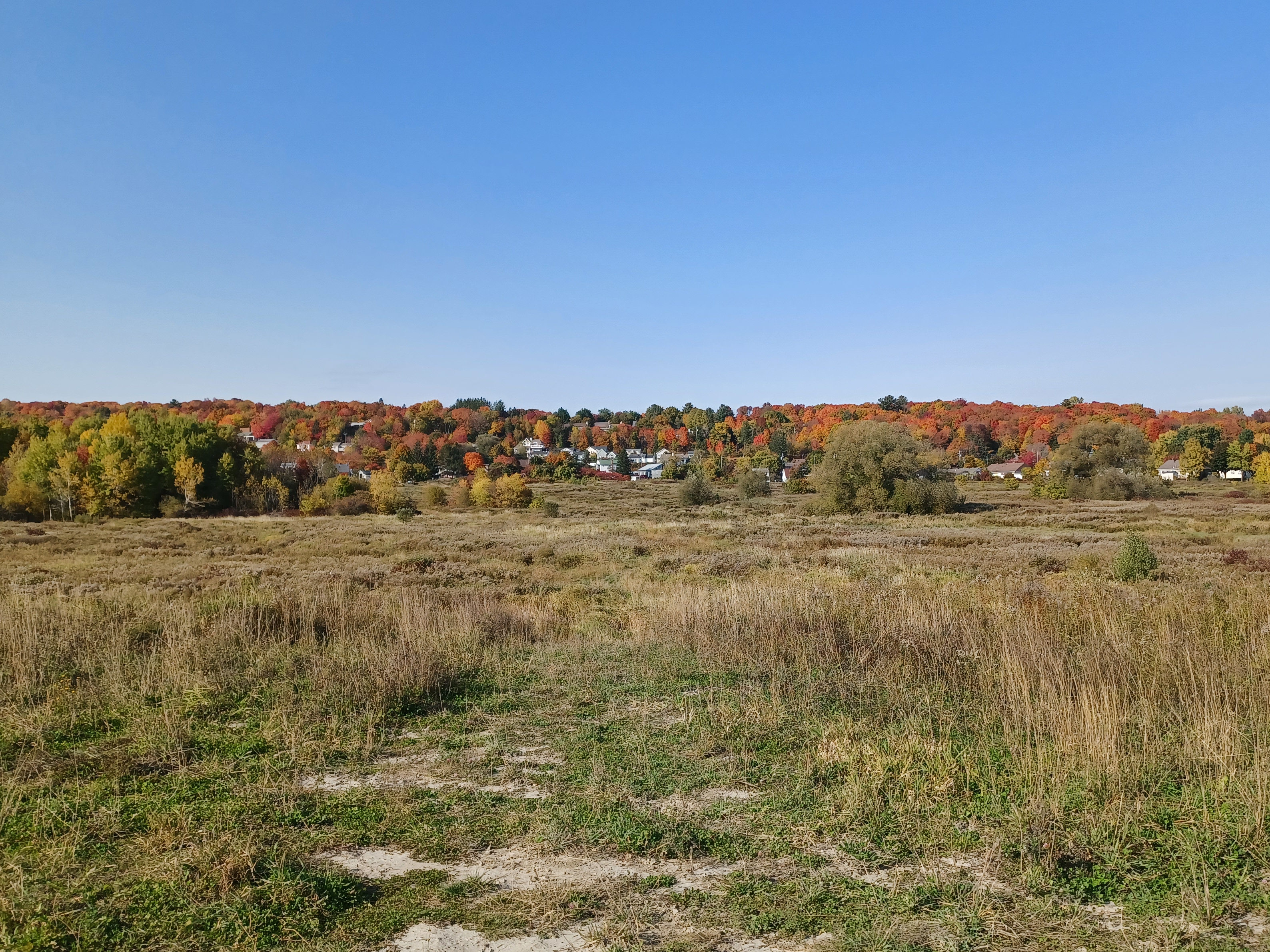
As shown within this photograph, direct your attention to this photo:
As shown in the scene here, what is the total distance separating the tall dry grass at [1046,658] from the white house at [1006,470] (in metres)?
89.7

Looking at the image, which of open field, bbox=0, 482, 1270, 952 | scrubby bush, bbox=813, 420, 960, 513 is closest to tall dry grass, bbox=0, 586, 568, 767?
open field, bbox=0, 482, 1270, 952

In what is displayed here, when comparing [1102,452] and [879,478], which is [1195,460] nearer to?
[1102,452]

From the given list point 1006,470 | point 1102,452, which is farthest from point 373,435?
point 1102,452

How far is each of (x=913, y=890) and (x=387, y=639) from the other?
696 centimetres

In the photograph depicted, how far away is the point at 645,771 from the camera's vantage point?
5.72 metres

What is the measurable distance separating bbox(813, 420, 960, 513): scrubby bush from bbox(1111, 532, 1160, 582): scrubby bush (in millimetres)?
32071

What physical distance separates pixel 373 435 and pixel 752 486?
79.0 metres

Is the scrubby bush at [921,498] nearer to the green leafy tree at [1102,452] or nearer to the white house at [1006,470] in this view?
the green leafy tree at [1102,452]

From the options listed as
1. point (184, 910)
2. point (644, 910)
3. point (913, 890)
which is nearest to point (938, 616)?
point (913, 890)

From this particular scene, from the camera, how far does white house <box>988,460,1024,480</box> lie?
9581cm

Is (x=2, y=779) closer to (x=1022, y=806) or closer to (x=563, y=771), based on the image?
(x=563, y=771)

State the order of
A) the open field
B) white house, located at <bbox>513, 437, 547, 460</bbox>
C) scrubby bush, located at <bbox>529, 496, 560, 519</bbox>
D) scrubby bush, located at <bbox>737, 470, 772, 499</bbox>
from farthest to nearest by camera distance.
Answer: white house, located at <bbox>513, 437, 547, 460</bbox> → scrubby bush, located at <bbox>737, 470, 772, 499</bbox> → scrubby bush, located at <bbox>529, 496, 560, 519</bbox> → the open field

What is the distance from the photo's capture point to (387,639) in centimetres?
937

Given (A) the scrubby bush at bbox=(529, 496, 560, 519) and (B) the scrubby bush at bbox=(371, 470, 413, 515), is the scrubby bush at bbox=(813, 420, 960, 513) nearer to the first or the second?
(A) the scrubby bush at bbox=(529, 496, 560, 519)
